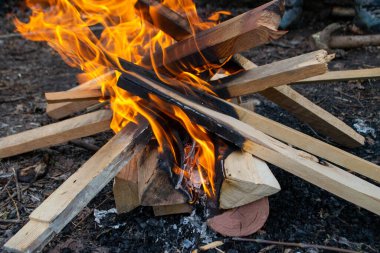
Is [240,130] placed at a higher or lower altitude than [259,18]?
lower

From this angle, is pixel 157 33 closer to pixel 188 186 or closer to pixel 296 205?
pixel 188 186

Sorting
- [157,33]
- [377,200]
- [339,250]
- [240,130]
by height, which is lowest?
[339,250]

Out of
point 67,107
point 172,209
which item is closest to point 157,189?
point 172,209

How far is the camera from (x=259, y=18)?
240cm

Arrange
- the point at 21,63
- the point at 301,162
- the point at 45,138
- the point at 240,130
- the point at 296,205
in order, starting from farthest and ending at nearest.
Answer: the point at 21,63 → the point at 45,138 → the point at 296,205 → the point at 240,130 → the point at 301,162

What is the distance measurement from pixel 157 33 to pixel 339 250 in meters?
1.86

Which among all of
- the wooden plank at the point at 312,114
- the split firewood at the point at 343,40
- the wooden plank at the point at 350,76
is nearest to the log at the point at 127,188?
the wooden plank at the point at 312,114

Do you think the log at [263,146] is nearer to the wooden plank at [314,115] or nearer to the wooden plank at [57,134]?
the wooden plank at [314,115]

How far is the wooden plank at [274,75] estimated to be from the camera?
2438 millimetres

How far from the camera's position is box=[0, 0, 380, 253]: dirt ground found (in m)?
2.33

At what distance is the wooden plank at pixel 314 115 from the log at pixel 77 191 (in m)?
0.99

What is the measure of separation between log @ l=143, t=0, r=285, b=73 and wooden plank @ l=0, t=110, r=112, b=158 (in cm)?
53

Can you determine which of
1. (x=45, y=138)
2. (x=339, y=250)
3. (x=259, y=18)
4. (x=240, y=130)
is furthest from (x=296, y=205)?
(x=45, y=138)

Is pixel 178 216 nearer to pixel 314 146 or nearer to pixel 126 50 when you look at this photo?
pixel 314 146
